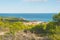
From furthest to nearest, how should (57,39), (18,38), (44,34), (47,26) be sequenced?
(47,26) < (44,34) < (57,39) < (18,38)

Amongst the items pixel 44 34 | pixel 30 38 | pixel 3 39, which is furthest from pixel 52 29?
pixel 3 39

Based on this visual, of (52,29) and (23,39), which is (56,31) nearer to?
(52,29)

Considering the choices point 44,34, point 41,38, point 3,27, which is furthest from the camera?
point 3,27

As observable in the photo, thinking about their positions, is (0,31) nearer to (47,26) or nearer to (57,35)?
(47,26)

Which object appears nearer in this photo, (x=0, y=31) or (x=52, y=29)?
(x=52, y=29)

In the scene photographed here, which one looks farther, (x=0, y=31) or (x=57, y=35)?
(x=0, y=31)

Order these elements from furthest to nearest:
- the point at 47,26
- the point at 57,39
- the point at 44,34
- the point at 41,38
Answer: the point at 47,26 < the point at 44,34 < the point at 41,38 < the point at 57,39

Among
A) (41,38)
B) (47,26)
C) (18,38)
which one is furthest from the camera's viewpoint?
(47,26)

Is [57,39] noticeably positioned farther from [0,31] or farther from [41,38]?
[0,31]

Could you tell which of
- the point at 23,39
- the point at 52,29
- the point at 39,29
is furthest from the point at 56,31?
the point at 23,39
